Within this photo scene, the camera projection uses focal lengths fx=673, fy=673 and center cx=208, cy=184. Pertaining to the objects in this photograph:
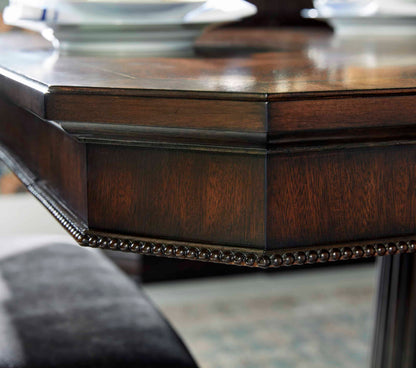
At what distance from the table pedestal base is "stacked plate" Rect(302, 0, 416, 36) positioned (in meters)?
0.34

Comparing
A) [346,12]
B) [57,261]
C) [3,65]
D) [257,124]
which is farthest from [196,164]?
[346,12]

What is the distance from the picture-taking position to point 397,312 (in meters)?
0.76

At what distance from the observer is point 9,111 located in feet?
2.06

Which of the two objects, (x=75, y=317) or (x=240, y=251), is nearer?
(x=240, y=251)

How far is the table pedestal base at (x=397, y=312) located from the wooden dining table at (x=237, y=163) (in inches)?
13.6

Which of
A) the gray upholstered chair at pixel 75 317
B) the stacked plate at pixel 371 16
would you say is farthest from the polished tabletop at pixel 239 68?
the gray upholstered chair at pixel 75 317

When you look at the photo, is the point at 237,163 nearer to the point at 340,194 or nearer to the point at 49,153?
the point at 340,194

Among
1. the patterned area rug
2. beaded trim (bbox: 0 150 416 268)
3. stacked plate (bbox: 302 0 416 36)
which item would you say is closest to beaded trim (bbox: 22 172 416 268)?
beaded trim (bbox: 0 150 416 268)

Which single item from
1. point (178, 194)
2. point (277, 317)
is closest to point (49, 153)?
point (178, 194)

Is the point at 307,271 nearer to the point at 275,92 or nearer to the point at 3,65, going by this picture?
the point at 3,65

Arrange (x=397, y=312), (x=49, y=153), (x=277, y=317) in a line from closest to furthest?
1. (x=49, y=153)
2. (x=397, y=312)
3. (x=277, y=317)

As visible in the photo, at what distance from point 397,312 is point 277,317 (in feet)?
2.59

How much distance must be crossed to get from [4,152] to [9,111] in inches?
1.6

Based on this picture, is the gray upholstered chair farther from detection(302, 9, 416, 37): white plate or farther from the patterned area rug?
the patterned area rug
